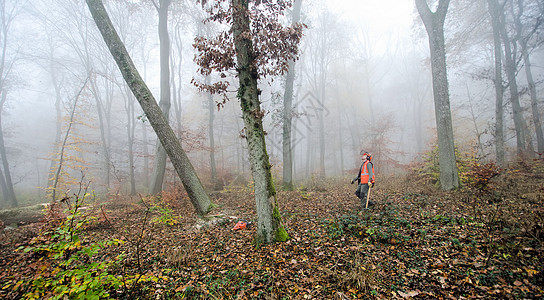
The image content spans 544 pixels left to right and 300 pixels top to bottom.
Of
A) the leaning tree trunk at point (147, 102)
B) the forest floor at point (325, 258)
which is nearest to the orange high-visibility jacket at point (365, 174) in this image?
the forest floor at point (325, 258)

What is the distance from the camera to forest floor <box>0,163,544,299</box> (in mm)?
2690

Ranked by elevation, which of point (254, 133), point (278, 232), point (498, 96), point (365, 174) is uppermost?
point (498, 96)

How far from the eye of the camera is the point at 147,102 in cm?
621

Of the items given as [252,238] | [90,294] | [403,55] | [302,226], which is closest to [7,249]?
[90,294]

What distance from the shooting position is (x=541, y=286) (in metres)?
2.48

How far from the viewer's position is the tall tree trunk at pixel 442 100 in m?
7.00

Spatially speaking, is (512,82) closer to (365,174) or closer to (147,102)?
(365,174)

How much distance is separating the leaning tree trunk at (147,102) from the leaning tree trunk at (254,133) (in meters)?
3.09

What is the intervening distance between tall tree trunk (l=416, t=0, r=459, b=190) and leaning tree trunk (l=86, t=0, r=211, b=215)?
8.30 meters

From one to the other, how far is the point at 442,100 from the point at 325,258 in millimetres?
7164

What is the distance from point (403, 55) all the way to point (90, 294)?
3668cm

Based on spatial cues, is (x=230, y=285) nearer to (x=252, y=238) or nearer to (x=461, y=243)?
(x=252, y=238)

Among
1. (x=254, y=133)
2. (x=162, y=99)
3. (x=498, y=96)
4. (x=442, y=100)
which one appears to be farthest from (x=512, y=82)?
(x=162, y=99)

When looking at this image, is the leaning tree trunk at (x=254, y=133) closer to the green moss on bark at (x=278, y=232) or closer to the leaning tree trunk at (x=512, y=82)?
the green moss on bark at (x=278, y=232)
